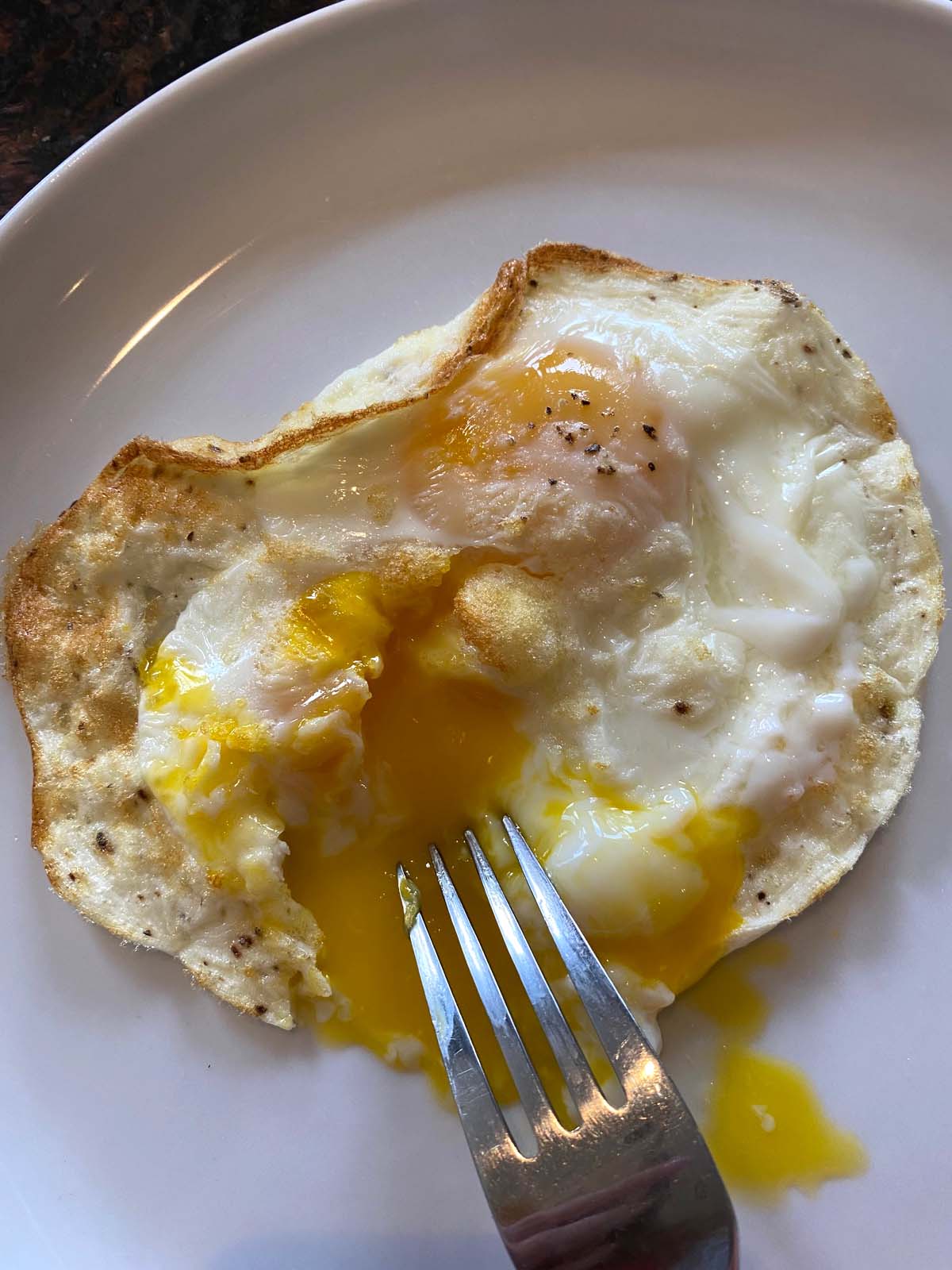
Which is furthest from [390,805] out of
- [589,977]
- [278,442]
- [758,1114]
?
[758,1114]

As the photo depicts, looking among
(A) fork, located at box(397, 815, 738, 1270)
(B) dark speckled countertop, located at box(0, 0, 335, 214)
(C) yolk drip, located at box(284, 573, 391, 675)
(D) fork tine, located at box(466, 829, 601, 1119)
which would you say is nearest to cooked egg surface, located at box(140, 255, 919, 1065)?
(C) yolk drip, located at box(284, 573, 391, 675)

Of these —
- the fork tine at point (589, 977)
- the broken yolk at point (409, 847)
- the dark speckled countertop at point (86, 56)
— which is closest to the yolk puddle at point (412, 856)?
the broken yolk at point (409, 847)

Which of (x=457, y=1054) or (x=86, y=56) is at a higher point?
(x=86, y=56)

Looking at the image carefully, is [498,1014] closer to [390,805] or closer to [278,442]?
[390,805]

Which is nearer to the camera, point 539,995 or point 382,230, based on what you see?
point 539,995

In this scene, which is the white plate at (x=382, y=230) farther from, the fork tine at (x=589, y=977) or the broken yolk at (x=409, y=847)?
the fork tine at (x=589, y=977)
